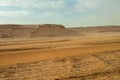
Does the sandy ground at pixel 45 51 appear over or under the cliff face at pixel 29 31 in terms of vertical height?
under

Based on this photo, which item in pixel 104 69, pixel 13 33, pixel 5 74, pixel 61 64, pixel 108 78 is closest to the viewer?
pixel 108 78

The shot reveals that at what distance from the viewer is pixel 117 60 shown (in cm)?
1559

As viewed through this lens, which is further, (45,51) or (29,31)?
(29,31)

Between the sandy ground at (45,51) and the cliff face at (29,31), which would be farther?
the cliff face at (29,31)

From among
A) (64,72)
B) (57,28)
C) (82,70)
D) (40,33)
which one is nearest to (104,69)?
(82,70)

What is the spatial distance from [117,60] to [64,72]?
4.40m

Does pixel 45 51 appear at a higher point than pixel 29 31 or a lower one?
lower

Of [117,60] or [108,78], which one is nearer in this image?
[108,78]

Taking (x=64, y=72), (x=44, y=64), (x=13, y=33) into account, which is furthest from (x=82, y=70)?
(x=13, y=33)

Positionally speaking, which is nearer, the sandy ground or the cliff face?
the sandy ground

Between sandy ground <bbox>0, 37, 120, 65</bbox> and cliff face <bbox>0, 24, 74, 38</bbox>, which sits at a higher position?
cliff face <bbox>0, 24, 74, 38</bbox>

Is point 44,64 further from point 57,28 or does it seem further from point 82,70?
point 57,28

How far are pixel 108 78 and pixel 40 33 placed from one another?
50.0 meters

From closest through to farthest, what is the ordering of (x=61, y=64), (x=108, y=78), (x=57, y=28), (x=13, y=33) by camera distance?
(x=108, y=78)
(x=61, y=64)
(x=13, y=33)
(x=57, y=28)
